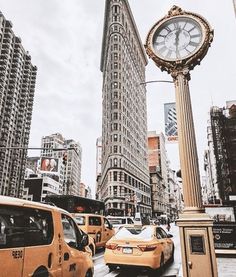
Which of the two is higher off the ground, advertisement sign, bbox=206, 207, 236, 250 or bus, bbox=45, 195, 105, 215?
bus, bbox=45, 195, 105, 215

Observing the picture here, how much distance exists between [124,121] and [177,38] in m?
74.8

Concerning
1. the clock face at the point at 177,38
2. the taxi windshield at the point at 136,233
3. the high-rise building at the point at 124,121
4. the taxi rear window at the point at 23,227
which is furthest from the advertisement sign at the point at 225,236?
the high-rise building at the point at 124,121

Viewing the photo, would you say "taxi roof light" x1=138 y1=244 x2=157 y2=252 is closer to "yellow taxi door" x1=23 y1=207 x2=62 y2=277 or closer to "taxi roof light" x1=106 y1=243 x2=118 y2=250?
"taxi roof light" x1=106 y1=243 x2=118 y2=250

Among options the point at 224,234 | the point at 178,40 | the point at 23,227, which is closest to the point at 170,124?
the point at 178,40

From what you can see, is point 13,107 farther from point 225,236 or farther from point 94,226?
point 225,236

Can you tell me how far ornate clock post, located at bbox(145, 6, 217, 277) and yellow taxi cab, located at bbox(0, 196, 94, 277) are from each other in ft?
8.01

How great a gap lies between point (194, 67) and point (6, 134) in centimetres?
9698

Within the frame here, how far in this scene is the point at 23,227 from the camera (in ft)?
14.0

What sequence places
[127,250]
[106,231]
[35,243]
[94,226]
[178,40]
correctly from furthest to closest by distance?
[106,231] < [94,226] < [127,250] < [178,40] < [35,243]

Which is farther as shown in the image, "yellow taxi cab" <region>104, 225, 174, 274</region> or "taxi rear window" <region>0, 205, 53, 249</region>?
"yellow taxi cab" <region>104, 225, 174, 274</region>

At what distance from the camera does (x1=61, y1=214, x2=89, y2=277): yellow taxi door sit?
17.7 feet

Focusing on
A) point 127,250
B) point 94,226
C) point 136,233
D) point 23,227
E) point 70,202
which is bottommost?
point 127,250

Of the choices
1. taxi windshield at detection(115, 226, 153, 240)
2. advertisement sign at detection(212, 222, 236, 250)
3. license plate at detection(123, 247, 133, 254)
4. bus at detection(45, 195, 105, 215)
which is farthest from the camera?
bus at detection(45, 195, 105, 215)

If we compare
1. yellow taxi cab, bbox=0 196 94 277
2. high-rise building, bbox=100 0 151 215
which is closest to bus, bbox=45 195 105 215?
yellow taxi cab, bbox=0 196 94 277
